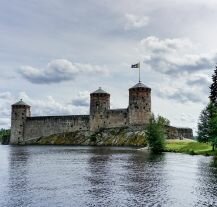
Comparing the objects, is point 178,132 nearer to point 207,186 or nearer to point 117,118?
point 117,118

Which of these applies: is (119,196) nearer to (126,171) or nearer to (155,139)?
(126,171)

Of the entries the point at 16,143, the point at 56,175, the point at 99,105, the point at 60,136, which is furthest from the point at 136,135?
the point at 56,175

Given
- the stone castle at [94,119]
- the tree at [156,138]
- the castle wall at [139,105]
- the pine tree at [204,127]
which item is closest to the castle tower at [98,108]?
the stone castle at [94,119]

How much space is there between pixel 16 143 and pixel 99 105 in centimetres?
3281

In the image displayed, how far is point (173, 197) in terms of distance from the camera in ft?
85.5

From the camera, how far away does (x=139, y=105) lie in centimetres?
11356

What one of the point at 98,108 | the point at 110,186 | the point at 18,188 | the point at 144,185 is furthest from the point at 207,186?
the point at 98,108

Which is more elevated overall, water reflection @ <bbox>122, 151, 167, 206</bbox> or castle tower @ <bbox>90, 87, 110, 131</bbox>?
castle tower @ <bbox>90, 87, 110, 131</bbox>

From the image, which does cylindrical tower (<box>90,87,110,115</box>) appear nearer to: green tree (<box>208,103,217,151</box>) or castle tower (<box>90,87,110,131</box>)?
castle tower (<box>90,87,110,131</box>)

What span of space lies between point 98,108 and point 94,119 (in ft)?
11.4

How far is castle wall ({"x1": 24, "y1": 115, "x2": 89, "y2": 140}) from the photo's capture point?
122 meters

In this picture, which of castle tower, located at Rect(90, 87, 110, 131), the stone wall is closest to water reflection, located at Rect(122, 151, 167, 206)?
the stone wall

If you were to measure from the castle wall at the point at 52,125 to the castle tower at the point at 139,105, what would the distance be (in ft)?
50.6

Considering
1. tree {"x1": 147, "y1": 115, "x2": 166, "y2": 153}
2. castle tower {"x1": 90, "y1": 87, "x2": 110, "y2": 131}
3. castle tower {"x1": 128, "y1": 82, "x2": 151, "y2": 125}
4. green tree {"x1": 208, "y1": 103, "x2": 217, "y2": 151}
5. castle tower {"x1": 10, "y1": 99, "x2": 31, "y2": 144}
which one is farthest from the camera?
castle tower {"x1": 10, "y1": 99, "x2": 31, "y2": 144}
